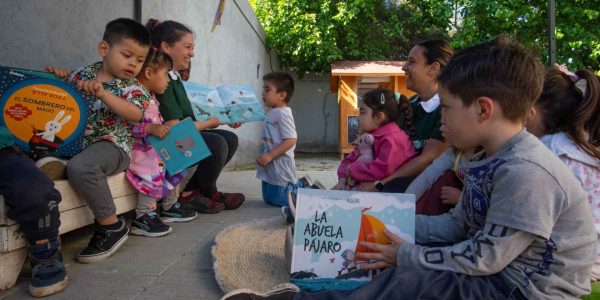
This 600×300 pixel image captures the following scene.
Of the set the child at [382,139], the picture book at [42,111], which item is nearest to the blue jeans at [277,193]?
the child at [382,139]

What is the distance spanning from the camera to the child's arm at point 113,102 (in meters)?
2.19

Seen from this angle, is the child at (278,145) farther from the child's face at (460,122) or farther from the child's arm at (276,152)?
the child's face at (460,122)

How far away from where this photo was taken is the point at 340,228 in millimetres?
1598

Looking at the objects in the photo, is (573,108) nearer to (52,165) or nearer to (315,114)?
(52,165)

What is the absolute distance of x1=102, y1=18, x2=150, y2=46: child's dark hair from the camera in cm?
245

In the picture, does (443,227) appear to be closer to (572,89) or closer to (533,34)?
(572,89)

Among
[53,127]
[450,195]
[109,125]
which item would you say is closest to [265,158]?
[109,125]

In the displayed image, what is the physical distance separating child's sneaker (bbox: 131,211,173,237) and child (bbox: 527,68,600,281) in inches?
80.9

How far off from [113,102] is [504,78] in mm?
1839

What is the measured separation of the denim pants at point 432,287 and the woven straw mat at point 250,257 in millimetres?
626

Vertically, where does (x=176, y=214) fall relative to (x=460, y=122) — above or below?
below

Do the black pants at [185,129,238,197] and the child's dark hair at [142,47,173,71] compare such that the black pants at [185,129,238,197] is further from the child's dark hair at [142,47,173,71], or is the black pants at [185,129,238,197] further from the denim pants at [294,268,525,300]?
the denim pants at [294,268,525,300]

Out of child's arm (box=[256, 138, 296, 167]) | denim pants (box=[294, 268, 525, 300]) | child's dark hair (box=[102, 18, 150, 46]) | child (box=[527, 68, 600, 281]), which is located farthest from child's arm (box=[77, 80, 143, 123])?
child (box=[527, 68, 600, 281])

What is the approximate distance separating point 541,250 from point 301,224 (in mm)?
772
